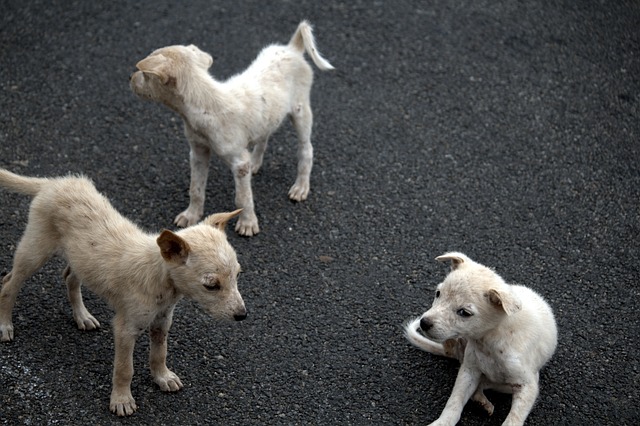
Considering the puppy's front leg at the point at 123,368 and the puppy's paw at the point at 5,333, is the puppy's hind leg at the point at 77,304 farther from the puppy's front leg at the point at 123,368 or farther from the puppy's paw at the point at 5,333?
the puppy's front leg at the point at 123,368

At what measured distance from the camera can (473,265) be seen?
505 centimetres

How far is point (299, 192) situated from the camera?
6.87 m

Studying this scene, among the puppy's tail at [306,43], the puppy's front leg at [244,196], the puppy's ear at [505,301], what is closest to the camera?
the puppy's ear at [505,301]

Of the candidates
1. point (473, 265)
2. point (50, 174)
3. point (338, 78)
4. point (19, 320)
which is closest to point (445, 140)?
point (338, 78)

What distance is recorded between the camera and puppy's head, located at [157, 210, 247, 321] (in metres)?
4.54

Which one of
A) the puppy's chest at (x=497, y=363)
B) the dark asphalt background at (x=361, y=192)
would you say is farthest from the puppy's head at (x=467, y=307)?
the dark asphalt background at (x=361, y=192)

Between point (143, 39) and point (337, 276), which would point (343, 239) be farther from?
point (143, 39)

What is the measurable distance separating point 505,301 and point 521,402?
0.65 metres

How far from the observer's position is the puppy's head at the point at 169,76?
18.9 feet

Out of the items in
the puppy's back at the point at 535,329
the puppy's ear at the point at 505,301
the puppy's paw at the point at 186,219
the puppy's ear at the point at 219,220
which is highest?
the puppy's ear at the point at 505,301

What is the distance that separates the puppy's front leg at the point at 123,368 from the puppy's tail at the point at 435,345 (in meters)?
1.87

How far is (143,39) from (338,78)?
2.06 metres

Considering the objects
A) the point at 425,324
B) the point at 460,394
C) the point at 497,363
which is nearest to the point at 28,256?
the point at 425,324

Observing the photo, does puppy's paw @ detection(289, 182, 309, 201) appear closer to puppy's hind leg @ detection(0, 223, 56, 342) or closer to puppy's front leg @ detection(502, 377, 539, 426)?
puppy's hind leg @ detection(0, 223, 56, 342)
